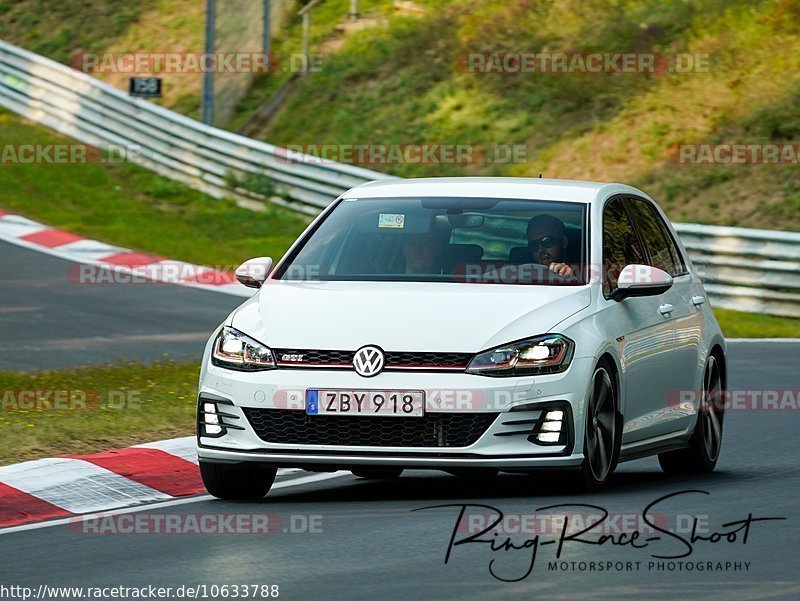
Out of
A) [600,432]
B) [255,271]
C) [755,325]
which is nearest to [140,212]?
[755,325]

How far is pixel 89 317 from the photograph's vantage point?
18.4m

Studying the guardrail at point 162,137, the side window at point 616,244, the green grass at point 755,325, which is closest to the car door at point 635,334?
the side window at point 616,244

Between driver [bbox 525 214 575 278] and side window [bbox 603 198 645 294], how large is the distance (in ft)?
0.73

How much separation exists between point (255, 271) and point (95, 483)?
4.32 ft

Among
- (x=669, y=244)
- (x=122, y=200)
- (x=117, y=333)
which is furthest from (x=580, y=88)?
(x=669, y=244)

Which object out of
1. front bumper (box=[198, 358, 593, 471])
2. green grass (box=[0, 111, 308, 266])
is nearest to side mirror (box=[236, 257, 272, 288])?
front bumper (box=[198, 358, 593, 471])

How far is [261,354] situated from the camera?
866cm

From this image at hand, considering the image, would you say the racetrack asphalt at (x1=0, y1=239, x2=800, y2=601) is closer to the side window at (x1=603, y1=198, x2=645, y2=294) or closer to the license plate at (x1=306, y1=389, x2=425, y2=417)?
the license plate at (x1=306, y1=389, x2=425, y2=417)

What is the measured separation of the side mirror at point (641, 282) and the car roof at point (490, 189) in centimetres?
66

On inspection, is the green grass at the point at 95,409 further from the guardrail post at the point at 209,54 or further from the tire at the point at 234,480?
the guardrail post at the point at 209,54

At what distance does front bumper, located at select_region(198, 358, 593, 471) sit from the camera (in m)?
8.38

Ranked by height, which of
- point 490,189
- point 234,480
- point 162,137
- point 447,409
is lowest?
point 162,137

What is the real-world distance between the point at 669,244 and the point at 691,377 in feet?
2.85

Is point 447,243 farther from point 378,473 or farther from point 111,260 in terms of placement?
point 111,260
